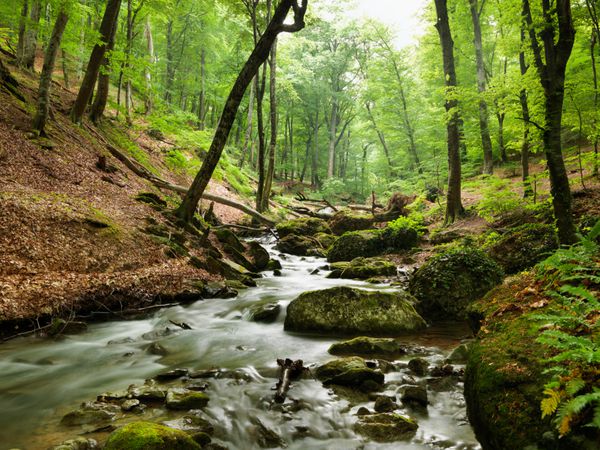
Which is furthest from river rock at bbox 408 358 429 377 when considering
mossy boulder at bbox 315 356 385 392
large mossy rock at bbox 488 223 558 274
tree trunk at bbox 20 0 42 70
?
tree trunk at bbox 20 0 42 70

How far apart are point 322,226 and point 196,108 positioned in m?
25.9

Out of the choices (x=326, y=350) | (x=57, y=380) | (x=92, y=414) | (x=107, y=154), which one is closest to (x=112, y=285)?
(x=57, y=380)

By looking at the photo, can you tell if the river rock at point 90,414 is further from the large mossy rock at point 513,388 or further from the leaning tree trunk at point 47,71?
the leaning tree trunk at point 47,71

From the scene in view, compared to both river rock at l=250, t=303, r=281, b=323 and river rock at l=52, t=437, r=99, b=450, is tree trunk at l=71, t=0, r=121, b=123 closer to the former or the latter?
river rock at l=250, t=303, r=281, b=323

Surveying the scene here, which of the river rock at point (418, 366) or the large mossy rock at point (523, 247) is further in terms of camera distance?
the large mossy rock at point (523, 247)

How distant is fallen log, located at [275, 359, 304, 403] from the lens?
173 inches

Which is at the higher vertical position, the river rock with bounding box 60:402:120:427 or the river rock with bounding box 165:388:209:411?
the river rock with bounding box 60:402:120:427

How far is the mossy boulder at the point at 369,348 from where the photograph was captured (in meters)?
5.49

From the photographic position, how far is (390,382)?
4.59 m

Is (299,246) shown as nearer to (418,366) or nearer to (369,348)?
(369,348)

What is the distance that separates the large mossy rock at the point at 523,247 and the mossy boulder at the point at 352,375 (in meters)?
5.67

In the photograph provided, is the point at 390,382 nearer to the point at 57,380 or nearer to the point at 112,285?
the point at 57,380

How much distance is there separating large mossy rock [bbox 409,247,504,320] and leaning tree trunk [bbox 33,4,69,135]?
11.4m

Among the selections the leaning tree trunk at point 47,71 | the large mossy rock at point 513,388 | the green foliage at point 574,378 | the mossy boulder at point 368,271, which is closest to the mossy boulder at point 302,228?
the mossy boulder at point 368,271
